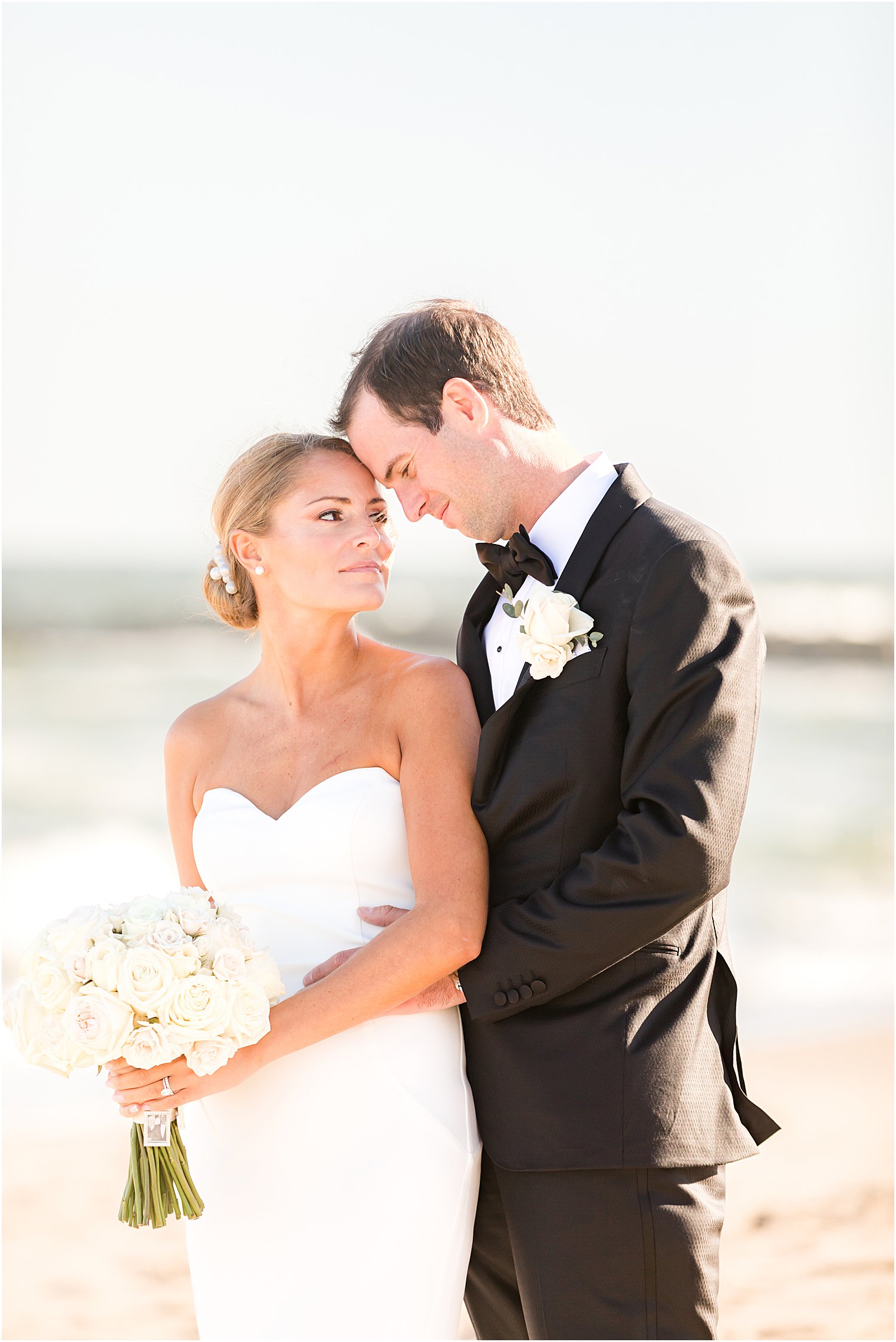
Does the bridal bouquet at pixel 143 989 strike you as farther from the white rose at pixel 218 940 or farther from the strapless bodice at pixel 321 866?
the strapless bodice at pixel 321 866

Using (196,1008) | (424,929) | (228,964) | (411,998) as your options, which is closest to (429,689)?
(424,929)

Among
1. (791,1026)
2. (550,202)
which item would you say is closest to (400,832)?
(791,1026)

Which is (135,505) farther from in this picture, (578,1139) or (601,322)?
(578,1139)

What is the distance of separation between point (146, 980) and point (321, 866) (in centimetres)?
66

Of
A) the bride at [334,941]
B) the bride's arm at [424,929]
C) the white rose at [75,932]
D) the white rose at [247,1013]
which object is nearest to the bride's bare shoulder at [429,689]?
the bride at [334,941]

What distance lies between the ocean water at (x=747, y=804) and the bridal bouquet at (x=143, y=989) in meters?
6.77

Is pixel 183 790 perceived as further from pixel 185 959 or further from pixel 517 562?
pixel 517 562

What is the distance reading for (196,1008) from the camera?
2510 millimetres

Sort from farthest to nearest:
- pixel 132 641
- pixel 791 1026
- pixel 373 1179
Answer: pixel 132 641 < pixel 791 1026 < pixel 373 1179

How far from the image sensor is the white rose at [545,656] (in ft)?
8.74

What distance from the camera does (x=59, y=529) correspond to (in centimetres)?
1938

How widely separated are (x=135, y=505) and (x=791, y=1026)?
1404 cm

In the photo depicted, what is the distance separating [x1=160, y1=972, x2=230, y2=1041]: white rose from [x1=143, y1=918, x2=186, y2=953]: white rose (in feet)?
0.25

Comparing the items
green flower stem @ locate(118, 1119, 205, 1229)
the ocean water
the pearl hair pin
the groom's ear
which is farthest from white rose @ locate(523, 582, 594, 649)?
the ocean water
